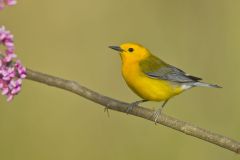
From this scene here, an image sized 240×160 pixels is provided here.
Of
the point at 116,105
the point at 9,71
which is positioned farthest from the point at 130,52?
the point at 9,71

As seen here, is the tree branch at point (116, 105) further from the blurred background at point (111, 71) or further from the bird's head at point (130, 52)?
the blurred background at point (111, 71)

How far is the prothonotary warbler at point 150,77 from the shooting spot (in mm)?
5160

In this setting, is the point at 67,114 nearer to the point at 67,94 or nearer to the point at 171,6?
the point at 67,94

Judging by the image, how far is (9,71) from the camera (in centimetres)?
305

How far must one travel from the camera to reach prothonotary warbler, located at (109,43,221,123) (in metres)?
5.16

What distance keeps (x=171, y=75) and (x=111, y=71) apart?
7.16ft

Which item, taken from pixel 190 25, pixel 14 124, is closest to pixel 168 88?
pixel 14 124

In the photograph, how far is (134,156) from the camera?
6.67 metres

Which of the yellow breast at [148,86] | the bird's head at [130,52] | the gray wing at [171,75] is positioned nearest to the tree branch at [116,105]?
the yellow breast at [148,86]

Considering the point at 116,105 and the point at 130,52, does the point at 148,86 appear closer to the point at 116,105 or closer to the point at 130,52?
the point at 130,52

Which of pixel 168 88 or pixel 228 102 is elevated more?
pixel 168 88

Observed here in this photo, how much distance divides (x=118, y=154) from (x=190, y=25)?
191 centimetres

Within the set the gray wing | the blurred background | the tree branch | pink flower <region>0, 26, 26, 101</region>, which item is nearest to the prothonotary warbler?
the gray wing

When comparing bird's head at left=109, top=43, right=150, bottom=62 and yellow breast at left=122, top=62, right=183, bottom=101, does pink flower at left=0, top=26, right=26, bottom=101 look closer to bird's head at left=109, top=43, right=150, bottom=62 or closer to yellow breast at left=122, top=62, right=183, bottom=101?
yellow breast at left=122, top=62, right=183, bottom=101
